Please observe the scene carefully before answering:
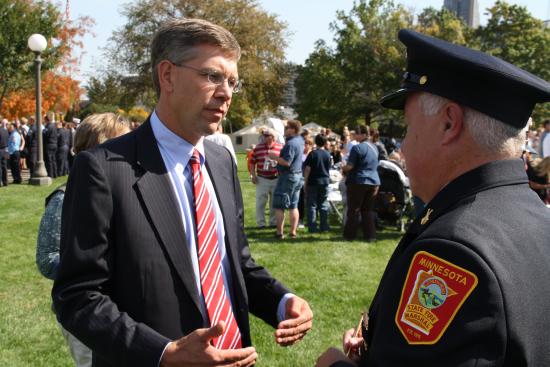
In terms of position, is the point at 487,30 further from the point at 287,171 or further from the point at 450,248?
the point at 450,248

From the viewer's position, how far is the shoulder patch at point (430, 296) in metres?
1.41

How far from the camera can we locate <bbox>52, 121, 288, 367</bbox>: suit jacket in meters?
1.86

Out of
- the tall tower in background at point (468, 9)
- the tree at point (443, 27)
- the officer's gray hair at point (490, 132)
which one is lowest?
the officer's gray hair at point (490, 132)

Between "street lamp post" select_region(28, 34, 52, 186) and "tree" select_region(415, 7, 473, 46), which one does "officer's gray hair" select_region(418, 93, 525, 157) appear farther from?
"tree" select_region(415, 7, 473, 46)

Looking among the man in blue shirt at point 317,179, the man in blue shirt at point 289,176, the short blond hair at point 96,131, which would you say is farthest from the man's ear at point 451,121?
the man in blue shirt at point 317,179

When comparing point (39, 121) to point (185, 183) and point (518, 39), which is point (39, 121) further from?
point (518, 39)

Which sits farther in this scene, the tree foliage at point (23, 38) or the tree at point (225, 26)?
the tree at point (225, 26)

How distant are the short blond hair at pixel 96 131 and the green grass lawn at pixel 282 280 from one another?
218cm

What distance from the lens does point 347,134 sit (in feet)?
52.9

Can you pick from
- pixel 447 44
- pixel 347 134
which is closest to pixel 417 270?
pixel 447 44

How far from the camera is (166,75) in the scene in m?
2.22

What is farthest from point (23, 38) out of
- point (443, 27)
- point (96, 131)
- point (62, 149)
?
point (443, 27)

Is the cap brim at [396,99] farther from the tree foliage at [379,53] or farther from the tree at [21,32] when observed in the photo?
the tree foliage at [379,53]

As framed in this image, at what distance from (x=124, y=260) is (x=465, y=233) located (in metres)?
1.17
